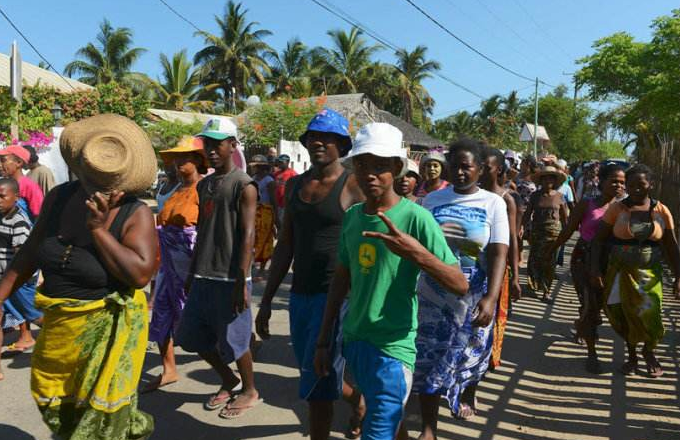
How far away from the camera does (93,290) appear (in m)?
2.63

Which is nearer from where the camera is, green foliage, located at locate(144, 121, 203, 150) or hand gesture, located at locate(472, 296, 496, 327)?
hand gesture, located at locate(472, 296, 496, 327)

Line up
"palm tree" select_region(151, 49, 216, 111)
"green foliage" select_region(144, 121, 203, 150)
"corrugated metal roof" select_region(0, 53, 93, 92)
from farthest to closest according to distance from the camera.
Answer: "palm tree" select_region(151, 49, 216, 111) < "green foliage" select_region(144, 121, 203, 150) < "corrugated metal roof" select_region(0, 53, 93, 92)

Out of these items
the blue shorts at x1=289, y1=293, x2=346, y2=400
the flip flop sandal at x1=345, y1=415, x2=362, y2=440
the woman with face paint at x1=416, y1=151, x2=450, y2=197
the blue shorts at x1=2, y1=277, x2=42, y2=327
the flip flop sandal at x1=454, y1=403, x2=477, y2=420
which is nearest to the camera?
the blue shorts at x1=289, y1=293, x2=346, y2=400

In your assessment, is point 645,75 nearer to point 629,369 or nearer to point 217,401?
point 629,369

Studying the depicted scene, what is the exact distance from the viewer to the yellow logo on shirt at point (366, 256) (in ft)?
8.42

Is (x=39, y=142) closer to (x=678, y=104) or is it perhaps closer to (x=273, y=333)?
(x=273, y=333)

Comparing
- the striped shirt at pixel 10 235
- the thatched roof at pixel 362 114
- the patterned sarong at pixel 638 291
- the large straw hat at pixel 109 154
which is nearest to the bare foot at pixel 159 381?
the striped shirt at pixel 10 235

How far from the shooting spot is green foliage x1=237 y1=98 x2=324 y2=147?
2270 cm

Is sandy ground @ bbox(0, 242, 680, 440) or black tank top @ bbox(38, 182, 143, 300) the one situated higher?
black tank top @ bbox(38, 182, 143, 300)

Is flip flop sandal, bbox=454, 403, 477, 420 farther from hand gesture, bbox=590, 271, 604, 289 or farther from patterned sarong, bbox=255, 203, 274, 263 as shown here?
patterned sarong, bbox=255, 203, 274, 263

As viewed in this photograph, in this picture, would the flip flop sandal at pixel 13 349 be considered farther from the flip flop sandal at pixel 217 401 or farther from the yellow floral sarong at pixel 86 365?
the yellow floral sarong at pixel 86 365

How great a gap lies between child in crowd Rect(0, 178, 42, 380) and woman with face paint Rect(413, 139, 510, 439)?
11.3ft

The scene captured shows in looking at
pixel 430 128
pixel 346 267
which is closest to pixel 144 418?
pixel 346 267

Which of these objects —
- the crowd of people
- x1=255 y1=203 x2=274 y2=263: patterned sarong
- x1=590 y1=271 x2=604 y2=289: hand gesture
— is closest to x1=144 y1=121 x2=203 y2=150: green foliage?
x1=255 y1=203 x2=274 y2=263: patterned sarong
